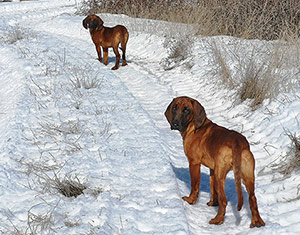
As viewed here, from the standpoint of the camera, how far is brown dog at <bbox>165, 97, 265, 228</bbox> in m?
2.79

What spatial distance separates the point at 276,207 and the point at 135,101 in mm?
3568

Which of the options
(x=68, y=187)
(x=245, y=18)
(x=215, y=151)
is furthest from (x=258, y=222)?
(x=245, y=18)

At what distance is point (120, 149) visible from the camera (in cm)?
448

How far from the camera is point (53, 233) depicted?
2.83m

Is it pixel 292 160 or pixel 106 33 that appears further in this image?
pixel 106 33

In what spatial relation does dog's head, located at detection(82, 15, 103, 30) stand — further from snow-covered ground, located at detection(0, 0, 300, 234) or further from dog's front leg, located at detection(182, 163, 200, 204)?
dog's front leg, located at detection(182, 163, 200, 204)

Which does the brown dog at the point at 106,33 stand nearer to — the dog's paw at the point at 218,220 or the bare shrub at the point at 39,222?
the bare shrub at the point at 39,222

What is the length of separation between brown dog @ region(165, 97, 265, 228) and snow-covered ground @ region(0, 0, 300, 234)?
0.83 ft

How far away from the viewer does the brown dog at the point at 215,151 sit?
9.15 feet

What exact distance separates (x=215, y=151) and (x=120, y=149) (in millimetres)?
1759

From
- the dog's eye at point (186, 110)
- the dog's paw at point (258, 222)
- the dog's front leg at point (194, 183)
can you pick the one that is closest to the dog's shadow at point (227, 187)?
the dog's paw at point (258, 222)

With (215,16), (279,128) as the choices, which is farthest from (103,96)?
(215,16)

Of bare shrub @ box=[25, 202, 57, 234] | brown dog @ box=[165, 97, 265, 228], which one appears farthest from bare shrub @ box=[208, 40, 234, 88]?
bare shrub @ box=[25, 202, 57, 234]

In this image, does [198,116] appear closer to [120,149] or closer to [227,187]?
[227,187]
